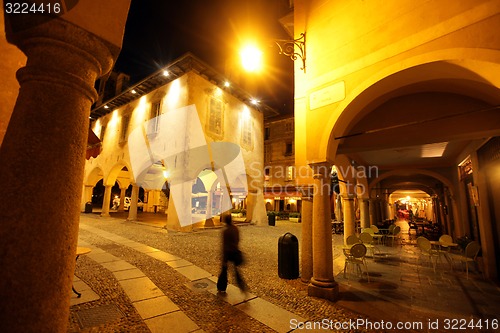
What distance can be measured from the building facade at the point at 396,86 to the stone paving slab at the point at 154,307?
2858 millimetres

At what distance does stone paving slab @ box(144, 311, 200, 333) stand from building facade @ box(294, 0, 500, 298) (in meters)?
2.65

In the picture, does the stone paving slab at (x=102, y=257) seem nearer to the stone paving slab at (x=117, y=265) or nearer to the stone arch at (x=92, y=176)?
the stone paving slab at (x=117, y=265)

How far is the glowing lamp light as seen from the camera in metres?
5.30

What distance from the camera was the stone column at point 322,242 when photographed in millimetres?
4879

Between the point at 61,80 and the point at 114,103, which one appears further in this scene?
the point at 114,103

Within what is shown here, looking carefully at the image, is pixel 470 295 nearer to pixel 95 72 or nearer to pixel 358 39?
pixel 358 39

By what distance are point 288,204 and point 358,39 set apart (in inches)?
947

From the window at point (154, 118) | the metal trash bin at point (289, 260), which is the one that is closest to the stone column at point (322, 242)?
the metal trash bin at point (289, 260)

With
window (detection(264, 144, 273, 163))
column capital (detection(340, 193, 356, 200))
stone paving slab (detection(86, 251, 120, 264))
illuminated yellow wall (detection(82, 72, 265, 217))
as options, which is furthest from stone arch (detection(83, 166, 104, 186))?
column capital (detection(340, 193, 356, 200))

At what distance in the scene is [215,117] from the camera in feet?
50.9

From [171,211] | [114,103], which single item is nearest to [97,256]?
[171,211]

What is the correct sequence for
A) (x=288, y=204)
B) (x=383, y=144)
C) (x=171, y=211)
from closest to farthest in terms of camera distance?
(x=383, y=144) → (x=171, y=211) → (x=288, y=204)

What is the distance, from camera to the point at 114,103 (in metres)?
19.6

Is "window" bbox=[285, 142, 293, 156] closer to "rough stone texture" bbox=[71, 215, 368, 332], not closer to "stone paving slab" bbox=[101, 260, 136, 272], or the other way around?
"rough stone texture" bbox=[71, 215, 368, 332]
